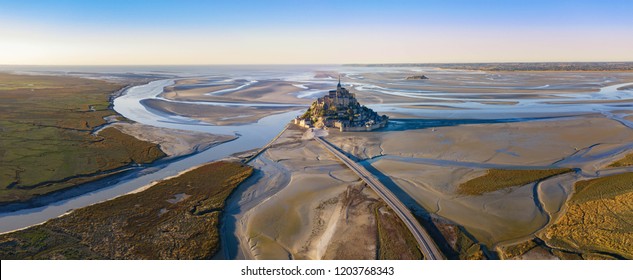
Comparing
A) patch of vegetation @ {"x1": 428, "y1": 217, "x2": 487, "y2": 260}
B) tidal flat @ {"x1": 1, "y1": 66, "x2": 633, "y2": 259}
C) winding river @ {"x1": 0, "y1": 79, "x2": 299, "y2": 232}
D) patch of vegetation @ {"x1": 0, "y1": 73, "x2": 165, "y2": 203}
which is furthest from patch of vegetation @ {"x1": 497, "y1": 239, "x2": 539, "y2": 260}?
patch of vegetation @ {"x1": 0, "y1": 73, "x2": 165, "y2": 203}

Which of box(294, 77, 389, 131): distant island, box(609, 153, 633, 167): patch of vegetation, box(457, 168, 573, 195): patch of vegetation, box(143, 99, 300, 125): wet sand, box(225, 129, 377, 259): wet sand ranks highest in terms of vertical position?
box(294, 77, 389, 131): distant island

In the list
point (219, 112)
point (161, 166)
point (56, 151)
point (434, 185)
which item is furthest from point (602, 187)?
point (219, 112)

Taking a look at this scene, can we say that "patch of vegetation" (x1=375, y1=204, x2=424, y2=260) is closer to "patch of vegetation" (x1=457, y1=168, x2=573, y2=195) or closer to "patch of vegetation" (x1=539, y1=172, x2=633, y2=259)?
"patch of vegetation" (x1=539, y1=172, x2=633, y2=259)

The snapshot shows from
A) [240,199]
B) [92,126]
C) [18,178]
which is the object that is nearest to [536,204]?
[240,199]

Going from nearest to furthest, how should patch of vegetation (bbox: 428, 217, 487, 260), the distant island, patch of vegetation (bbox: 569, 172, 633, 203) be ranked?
patch of vegetation (bbox: 428, 217, 487, 260), patch of vegetation (bbox: 569, 172, 633, 203), the distant island

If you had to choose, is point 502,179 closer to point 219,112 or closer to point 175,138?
point 175,138

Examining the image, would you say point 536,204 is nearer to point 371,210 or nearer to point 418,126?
point 371,210

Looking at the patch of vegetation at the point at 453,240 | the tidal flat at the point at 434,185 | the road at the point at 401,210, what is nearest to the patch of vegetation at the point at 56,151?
the tidal flat at the point at 434,185
